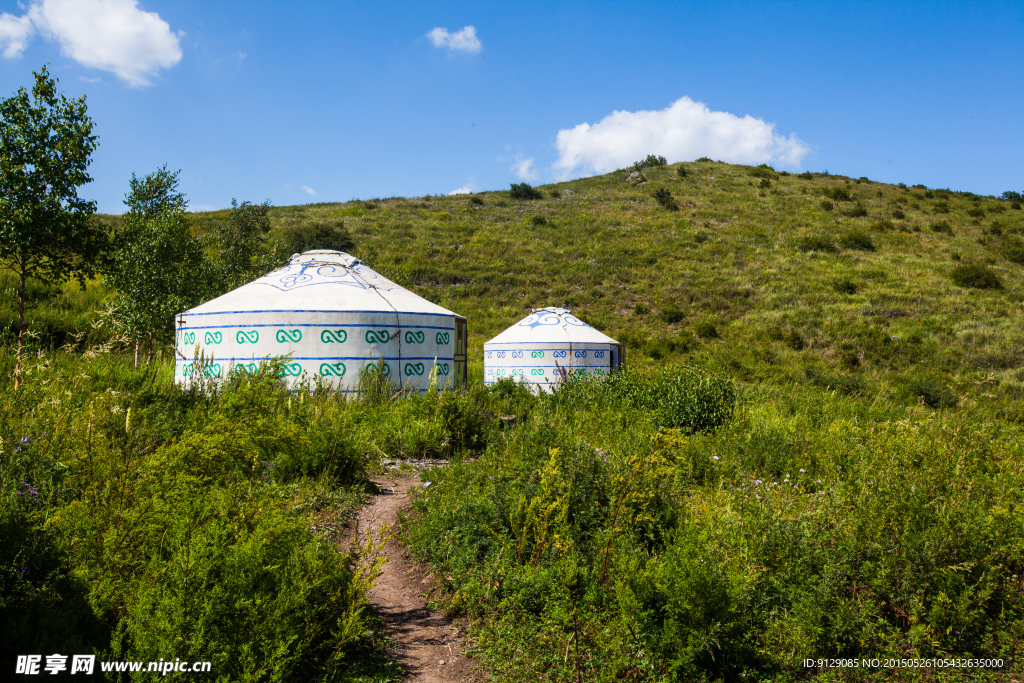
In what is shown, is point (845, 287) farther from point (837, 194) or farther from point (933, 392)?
point (837, 194)

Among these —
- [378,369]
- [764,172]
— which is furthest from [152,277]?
[764,172]

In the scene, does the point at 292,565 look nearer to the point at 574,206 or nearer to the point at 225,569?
the point at 225,569

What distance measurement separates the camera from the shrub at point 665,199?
153ft

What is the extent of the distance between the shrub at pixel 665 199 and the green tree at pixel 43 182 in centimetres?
4208

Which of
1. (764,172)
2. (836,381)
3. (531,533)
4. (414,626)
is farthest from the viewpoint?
(764,172)

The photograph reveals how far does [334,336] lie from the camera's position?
395 inches

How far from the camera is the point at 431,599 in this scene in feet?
11.9

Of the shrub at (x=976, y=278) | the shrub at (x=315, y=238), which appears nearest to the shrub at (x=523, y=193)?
the shrub at (x=315, y=238)

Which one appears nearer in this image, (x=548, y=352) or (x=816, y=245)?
(x=548, y=352)

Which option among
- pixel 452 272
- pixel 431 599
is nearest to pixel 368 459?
pixel 431 599

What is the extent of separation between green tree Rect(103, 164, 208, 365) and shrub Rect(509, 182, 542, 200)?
3813 centimetres

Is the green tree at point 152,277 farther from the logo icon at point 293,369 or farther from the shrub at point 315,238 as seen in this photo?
the shrub at point 315,238

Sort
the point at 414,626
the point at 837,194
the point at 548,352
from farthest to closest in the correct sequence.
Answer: the point at 837,194 < the point at 548,352 < the point at 414,626

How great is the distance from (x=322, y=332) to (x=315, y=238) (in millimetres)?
23351
